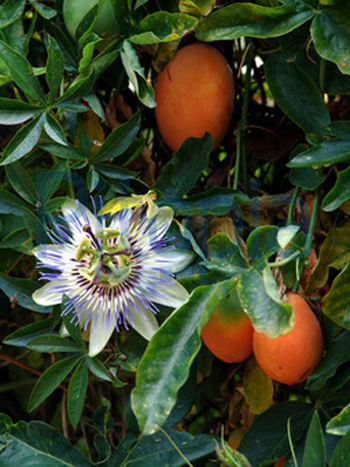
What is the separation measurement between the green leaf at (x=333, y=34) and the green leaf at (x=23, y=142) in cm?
44

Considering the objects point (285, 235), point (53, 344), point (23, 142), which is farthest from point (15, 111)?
point (285, 235)

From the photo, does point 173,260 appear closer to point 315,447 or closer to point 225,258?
point 225,258

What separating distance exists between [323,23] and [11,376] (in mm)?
1092

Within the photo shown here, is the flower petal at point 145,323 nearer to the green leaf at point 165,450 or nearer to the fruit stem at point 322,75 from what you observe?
the green leaf at point 165,450

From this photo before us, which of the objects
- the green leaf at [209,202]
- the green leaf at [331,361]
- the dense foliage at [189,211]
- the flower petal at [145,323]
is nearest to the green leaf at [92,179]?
the dense foliage at [189,211]

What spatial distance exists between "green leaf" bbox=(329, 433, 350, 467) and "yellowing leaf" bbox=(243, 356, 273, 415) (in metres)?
0.24

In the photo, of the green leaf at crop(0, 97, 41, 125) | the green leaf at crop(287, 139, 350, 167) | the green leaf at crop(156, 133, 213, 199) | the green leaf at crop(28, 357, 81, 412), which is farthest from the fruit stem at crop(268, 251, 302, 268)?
the green leaf at crop(0, 97, 41, 125)

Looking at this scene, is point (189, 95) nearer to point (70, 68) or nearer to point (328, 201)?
point (70, 68)

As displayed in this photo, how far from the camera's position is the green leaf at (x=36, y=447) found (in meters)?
A: 1.06

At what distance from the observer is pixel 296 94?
3.58 feet

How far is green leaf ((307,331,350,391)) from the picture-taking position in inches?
37.7

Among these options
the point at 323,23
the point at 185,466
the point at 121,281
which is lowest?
the point at 185,466

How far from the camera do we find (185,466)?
3.38 ft

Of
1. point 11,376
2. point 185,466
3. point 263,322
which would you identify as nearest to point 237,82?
point 263,322
